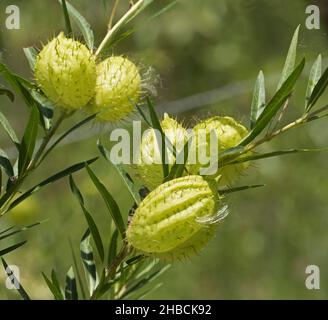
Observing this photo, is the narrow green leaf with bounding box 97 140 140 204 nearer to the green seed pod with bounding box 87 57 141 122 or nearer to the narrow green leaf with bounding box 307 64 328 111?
the green seed pod with bounding box 87 57 141 122

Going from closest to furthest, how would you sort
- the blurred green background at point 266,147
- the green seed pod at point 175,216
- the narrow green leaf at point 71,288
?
the green seed pod at point 175,216 < the narrow green leaf at point 71,288 < the blurred green background at point 266,147

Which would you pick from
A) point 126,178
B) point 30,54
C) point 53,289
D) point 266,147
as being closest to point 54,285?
point 53,289

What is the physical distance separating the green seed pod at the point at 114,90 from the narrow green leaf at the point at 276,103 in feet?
0.36

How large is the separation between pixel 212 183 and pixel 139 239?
0.24ft

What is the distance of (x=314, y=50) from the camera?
2.35ft

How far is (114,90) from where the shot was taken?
64cm

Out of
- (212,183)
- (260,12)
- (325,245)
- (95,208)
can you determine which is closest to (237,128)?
(212,183)

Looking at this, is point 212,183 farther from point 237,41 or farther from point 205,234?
point 237,41

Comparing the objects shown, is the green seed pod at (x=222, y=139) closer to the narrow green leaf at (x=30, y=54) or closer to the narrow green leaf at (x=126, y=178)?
the narrow green leaf at (x=126, y=178)

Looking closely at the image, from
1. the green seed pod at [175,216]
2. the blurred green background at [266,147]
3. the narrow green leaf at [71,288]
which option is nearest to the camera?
the green seed pod at [175,216]

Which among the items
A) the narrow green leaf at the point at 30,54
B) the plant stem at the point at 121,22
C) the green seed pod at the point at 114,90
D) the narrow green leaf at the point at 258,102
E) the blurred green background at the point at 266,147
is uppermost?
the plant stem at the point at 121,22

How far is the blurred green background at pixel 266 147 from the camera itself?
7.13ft

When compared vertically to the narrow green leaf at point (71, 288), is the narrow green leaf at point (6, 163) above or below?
above

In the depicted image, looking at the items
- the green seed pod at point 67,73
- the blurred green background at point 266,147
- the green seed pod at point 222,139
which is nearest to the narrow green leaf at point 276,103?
the green seed pod at point 222,139
